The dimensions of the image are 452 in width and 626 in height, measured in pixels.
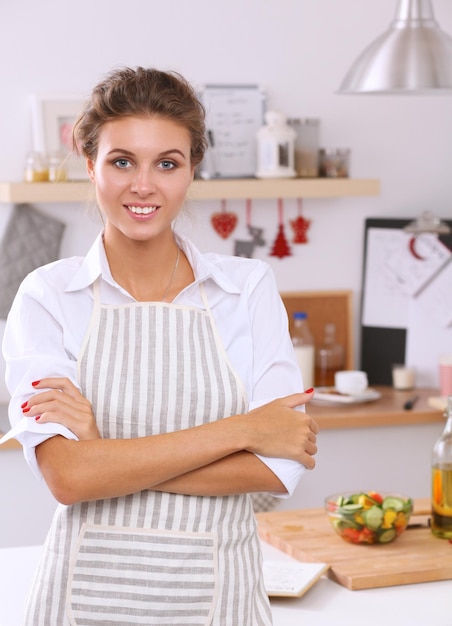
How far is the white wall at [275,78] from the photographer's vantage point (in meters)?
3.63

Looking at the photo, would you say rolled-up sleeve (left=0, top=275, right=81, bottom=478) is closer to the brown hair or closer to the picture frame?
the brown hair

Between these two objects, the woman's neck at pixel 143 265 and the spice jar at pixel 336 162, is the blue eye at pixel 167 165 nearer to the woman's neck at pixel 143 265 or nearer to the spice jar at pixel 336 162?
Answer: the woman's neck at pixel 143 265

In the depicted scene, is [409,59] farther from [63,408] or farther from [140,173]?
[63,408]

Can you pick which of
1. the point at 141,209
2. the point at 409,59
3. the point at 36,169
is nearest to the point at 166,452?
the point at 141,209

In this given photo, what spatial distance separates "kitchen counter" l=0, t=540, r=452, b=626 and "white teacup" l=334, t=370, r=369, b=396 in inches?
71.8

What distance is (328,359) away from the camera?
13.4 feet

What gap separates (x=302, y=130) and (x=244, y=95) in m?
0.24

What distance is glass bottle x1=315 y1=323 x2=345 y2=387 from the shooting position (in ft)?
13.4

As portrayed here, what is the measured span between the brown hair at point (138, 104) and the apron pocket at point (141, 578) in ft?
1.91

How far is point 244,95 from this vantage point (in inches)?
151

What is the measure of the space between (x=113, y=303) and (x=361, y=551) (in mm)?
808

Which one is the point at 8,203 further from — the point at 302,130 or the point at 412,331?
the point at 412,331

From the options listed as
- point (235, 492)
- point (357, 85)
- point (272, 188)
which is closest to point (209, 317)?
point (235, 492)

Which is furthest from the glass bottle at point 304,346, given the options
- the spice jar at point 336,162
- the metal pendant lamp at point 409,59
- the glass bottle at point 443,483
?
the glass bottle at point 443,483
